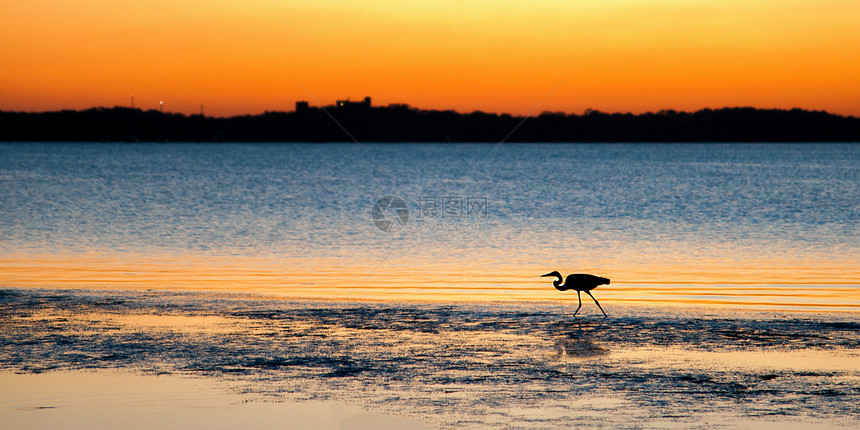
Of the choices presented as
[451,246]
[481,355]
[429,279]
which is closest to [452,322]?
[481,355]

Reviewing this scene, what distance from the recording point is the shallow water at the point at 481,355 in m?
7.46

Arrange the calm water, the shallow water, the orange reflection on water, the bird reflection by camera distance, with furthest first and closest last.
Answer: the calm water, the orange reflection on water, the bird reflection, the shallow water

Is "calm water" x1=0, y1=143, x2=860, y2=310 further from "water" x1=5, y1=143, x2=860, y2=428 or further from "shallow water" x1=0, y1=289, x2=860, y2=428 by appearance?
"shallow water" x1=0, y1=289, x2=860, y2=428

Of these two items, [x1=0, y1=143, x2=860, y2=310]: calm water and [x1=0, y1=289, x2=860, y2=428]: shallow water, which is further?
[x1=0, y1=143, x2=860, y2=310]: calm water

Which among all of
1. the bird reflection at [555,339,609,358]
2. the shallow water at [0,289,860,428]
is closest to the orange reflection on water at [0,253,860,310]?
the shallow water at [0,289,860,428]

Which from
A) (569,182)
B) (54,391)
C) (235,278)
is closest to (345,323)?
(54,391)

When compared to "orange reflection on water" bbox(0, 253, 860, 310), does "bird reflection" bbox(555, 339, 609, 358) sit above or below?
above

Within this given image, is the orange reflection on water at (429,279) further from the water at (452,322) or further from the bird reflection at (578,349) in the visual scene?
the bird reflection at (578,349)

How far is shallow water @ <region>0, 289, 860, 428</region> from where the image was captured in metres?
7.46

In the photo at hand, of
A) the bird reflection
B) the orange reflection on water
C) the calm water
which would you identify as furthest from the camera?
the calm water

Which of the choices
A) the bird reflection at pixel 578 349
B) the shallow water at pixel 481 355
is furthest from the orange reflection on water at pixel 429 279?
the bird reflection at pixel 578 349

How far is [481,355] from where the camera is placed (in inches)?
371

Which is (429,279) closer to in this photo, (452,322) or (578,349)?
(452,322)

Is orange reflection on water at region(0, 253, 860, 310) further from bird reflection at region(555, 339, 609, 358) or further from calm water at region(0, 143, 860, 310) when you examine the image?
bird reflection at region(555, 339, 609, 358)
